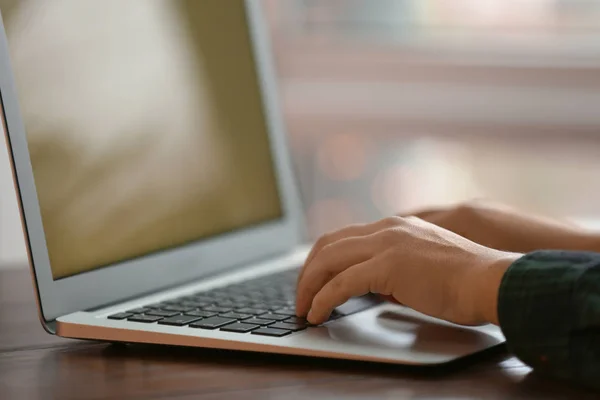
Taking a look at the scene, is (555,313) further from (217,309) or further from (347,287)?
(217,309)

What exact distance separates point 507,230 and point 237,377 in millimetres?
403

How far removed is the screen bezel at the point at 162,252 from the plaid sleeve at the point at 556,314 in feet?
1.24

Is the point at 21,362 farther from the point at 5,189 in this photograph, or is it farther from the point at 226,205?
the point at 5,189

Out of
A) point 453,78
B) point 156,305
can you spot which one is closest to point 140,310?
point 156,305

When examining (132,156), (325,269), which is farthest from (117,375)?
Result: (132,156)

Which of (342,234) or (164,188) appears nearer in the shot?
(342,234)

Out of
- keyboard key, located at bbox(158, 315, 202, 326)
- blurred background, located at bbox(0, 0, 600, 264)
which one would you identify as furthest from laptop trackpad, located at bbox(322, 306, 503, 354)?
blurred background, located at bbox(0, 0, 600, 264)

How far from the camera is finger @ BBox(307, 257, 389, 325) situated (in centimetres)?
72

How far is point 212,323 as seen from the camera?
0.73m

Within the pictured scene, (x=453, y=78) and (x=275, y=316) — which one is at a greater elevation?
(x=453, y=78)

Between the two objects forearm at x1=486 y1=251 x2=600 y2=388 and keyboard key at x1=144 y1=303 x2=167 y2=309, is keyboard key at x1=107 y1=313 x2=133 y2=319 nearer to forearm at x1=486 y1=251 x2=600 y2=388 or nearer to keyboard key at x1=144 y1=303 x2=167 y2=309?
keyboard key at x1=144 y1=303 x2=167 y2=309

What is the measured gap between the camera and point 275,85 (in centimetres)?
122

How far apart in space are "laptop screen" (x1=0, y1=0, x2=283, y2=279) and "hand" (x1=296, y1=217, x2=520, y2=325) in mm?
227

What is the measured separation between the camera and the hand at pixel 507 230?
95 centimetres
